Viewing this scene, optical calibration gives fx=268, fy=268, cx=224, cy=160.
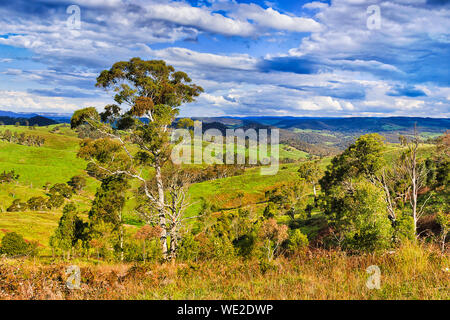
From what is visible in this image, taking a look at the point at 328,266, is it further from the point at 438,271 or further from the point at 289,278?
the point at 438,271

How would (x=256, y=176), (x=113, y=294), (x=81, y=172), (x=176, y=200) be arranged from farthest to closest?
1. (x=81, y=172)
2. (x=256, y=176)
3. (x=176, y=200)
4. (x=113, y=294)

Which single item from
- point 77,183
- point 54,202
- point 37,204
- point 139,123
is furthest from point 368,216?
point 77,183

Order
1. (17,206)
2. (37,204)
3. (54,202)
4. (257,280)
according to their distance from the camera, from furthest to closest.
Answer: (54,202) < (37,204) < (17,206) < (257,280)

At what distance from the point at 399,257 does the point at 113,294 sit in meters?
8.36

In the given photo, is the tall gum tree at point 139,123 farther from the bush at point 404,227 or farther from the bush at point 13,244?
the bush at point 13,244

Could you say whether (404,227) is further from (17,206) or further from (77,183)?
(77,183)

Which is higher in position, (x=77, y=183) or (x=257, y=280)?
(x=257, y=280)

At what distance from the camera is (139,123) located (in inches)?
862

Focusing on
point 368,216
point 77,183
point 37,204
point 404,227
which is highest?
point 368,216

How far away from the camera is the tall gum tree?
2083 centimetres

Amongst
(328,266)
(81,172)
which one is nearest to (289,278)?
(328,266)

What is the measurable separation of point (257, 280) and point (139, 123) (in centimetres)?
1749

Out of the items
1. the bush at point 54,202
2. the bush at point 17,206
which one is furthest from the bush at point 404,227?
the bush at point 17,206

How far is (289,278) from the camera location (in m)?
7.66
